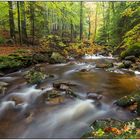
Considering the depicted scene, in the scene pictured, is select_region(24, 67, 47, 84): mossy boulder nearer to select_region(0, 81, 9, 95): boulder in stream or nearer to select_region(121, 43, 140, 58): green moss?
select_region(0, 81, 9, 95): boulder in stream

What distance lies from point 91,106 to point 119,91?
5.45 feet

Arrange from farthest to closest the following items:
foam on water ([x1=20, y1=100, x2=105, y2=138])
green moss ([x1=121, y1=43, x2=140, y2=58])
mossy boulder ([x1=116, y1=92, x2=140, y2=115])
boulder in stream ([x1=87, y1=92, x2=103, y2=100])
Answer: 1. green moss ([x1=121, y1=43, x2=140, y2=58])
2. boulder in stream ([x1=87, y1=92, x2=103, y2=100])
3. mossy boulder ([x1=116, y1=92, x2=140, y2=115])
4. foam on water ([x1=20, y1=100, x2=105, y2=138])

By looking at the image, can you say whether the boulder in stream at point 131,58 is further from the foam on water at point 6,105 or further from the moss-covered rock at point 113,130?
the moss-covered rock at point 113,130

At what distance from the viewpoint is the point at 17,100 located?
7340mm

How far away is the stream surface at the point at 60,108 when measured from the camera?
5.54 meters

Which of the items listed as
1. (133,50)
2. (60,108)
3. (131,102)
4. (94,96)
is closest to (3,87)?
(60,108)

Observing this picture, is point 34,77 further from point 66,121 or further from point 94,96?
point 66,121

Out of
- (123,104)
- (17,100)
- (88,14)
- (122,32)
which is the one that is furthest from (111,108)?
(88,14)

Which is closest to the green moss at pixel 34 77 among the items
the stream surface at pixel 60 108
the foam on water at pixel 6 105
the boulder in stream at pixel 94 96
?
the stream surface at pixel 60 108

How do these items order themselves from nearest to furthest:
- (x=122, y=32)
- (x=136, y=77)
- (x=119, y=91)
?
(x=119, y=91)
(x=136, y=77)
(x=122, y=32)

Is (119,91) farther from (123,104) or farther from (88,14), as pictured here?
(88,14)

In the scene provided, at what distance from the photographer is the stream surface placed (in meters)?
5.54

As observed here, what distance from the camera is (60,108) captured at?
6.63 meters

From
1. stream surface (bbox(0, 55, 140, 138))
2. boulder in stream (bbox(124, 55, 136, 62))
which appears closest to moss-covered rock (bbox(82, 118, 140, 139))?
stream surface (bbox(0, 55, 140, 138))
